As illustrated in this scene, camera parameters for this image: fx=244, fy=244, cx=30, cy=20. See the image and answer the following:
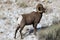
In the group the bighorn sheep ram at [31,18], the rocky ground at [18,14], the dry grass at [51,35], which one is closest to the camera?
the dry grass at [51,35]

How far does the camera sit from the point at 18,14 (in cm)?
1043

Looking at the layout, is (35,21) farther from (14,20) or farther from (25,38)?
(14,20)

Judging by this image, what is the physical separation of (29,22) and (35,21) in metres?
0.22

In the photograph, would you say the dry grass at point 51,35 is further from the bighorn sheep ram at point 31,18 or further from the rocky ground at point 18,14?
the bighorn sheep ram at point 31,18

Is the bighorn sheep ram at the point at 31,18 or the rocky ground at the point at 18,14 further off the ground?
the bighorn sheep ram at the point at 31,18

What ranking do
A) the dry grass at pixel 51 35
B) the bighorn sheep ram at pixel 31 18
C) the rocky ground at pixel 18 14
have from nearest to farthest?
the dry grass at pixel 51 35
the bighorn sheep ram at pixel 31 18
the rocky ground at pixel 18 14

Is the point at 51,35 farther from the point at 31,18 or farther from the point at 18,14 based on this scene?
the point at 18,14

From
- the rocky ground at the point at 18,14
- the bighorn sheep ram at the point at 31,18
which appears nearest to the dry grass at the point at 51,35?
the rocky ground at the point at 18,14

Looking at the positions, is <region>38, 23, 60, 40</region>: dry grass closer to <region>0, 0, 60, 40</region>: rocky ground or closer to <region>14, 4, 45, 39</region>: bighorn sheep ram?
<region>0, 0, 60, 40</region>: rocky ground

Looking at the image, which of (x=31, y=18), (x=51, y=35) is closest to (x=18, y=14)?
(x=31, y=18)

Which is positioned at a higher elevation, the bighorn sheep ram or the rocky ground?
the bighorn sheep ram

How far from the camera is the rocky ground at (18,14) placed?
348 inches

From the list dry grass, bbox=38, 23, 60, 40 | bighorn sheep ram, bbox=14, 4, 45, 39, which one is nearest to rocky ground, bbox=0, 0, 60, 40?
bighorn sheep ram, bbox=14, 4, 45, 39

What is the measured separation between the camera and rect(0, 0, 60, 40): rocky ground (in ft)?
29.0
